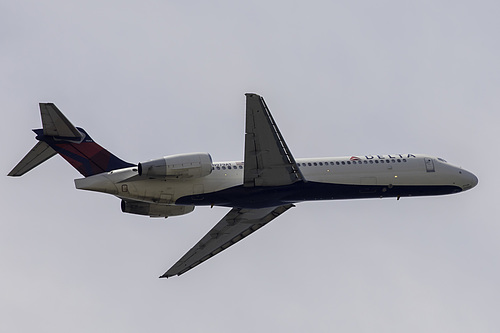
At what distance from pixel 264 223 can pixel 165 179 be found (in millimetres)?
8954

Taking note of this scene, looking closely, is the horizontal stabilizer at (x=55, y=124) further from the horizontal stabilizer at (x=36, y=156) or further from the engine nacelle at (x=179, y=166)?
the engine nacelle at (x=179, y=166)

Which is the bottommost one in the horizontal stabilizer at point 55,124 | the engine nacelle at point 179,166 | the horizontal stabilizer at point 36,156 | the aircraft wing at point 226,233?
the aircraft wing at point 226,233

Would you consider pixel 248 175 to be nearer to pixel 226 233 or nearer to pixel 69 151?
pixel 226 233

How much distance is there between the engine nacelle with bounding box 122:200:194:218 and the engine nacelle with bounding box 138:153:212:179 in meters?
3.61

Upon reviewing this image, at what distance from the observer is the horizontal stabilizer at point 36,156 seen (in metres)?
49.2

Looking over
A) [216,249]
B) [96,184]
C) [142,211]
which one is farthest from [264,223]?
[96,184]

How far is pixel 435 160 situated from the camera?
55031 millimetres

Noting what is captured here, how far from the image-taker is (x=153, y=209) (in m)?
51.9

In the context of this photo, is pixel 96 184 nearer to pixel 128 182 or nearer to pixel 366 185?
pixel 128 182

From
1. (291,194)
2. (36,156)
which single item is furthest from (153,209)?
(291,194)

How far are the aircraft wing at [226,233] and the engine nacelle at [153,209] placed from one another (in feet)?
10.1

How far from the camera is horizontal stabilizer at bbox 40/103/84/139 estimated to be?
48003 millimetres

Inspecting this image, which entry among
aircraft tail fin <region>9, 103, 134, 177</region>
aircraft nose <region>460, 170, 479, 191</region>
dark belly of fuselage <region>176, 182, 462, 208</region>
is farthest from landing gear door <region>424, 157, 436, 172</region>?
aircraft tail fin <region>9, 103, 134, 177</region>

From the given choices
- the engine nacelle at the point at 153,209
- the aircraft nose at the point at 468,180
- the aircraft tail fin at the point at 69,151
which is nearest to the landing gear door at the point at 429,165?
the aircraft nose at the point at 468,180
